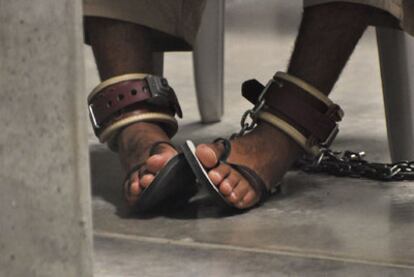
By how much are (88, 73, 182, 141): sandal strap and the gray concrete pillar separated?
23.6 inches

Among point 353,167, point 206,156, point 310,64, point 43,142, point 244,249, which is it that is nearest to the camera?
point 43,142

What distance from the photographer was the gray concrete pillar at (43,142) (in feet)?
3.51

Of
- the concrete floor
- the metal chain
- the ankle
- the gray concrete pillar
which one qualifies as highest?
the gray concrete pillar

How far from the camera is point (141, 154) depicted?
168cm

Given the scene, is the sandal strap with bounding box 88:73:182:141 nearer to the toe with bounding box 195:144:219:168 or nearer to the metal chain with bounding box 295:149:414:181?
the toe with bounding box 195:144:219:168

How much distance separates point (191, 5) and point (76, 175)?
0.77m

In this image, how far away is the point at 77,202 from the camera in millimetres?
1100

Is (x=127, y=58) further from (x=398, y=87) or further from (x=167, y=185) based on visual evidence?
(x=398, y=87)

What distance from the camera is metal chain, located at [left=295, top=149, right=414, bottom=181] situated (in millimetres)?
1902

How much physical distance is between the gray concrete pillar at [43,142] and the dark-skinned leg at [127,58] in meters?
0.56

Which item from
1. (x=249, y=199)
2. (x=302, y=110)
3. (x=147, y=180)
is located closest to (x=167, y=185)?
(x=147, y=180)

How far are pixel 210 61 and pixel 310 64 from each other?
730 millimetres

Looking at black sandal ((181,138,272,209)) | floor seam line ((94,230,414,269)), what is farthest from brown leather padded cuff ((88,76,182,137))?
floor seam line ((94,230,414,269))

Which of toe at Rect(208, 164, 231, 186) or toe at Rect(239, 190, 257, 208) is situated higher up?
toe at Rect(208, 164, 231, 186)
